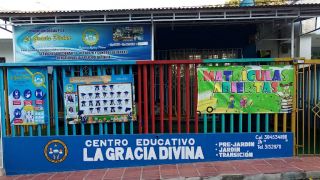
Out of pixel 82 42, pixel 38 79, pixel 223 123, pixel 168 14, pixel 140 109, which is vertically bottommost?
pixel 223 123

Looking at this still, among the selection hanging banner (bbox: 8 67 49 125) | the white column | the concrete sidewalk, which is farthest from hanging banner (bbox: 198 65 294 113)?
the white column

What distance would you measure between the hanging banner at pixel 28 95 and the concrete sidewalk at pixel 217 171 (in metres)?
0.94

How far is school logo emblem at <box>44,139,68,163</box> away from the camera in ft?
17.1

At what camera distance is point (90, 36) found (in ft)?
25.6

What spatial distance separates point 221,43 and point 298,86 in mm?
4293

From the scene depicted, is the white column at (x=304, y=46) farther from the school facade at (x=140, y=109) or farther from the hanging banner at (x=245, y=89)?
the hanging banner at (x=245, y=89)

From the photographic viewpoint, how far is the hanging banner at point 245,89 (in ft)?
17.0

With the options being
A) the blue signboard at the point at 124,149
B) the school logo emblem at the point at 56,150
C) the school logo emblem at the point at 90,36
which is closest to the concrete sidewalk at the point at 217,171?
the blue signboard at the point at 124,149

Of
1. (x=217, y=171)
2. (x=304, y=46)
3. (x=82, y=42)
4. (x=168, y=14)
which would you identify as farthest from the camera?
(x=304, y=46)

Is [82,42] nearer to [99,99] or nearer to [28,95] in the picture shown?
[28,95]

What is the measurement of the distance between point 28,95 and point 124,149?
1.79m

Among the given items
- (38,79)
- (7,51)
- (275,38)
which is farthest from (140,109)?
(7,51)

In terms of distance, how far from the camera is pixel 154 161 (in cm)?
525

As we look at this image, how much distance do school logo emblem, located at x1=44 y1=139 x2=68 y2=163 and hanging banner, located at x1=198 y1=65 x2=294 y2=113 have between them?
91.0 inches
